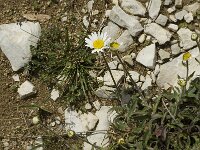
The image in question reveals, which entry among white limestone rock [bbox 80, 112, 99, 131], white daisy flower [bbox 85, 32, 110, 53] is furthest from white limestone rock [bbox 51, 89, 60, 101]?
white daisy flower [bbox 85, 32, 110, 53]

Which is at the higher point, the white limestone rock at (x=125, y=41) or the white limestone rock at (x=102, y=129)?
the white limestone rock at (x=125, y=41)

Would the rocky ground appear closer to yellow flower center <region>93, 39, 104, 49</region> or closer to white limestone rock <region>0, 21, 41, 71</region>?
white limestone rock <region>0, 21, 41, 71</region>

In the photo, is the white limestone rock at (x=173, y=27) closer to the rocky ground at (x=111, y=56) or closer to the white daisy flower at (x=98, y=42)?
the rocky ground at (x=111, y=56)

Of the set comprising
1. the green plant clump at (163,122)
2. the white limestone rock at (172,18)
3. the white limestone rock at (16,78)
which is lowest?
the green plant clump at (163,122)

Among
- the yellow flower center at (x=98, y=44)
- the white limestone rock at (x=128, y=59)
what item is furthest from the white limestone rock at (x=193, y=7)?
the yellow flower center at (x=98, y=44)

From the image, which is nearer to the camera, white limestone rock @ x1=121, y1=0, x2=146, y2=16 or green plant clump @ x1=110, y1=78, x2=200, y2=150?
green plant clump @ x1=110, y1=78, x2=200, y2=150

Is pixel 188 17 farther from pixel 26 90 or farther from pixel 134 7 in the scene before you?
pixel 26 90

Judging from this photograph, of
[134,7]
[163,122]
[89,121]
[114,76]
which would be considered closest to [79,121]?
[89,121]

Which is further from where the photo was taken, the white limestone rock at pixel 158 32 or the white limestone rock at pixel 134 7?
the white limestone rock at pixel 134 7
